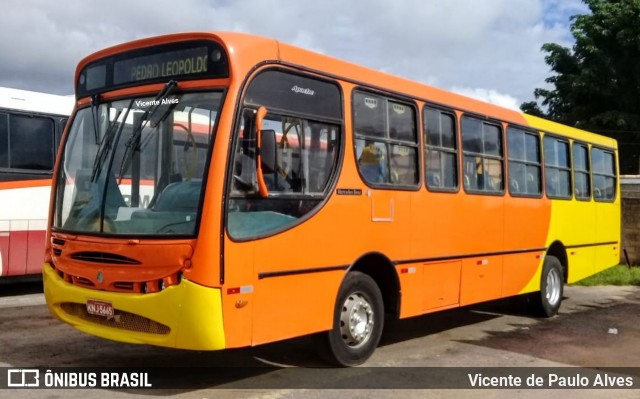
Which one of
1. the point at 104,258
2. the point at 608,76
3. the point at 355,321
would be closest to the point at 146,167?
the point at 104,258

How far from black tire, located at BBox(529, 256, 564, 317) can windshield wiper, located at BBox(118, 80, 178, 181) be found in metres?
6.62

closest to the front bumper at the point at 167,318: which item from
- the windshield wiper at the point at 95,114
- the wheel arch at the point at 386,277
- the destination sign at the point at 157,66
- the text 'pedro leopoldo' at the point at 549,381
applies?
the windshield wiper at the point at 95,114

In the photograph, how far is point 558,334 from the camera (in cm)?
892

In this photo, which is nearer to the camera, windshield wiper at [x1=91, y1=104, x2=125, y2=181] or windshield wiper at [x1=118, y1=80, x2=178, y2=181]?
windshield wiper at [x1=118, y1=80, x2=178, y2=181]

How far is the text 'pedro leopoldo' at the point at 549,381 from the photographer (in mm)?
6273

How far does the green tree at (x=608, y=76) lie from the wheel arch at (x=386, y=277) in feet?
68.0

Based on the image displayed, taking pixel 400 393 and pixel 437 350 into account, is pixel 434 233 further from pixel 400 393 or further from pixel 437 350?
pixel 400 393

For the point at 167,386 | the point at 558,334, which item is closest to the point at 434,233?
the point at 558,334

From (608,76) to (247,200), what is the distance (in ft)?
80.0

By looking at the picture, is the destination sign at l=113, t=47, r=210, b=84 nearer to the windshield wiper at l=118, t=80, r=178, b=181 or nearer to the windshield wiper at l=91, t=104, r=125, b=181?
the windshield wiper at l=118, t=80, r=178, b=181

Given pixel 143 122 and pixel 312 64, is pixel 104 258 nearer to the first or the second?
pixel 143 122

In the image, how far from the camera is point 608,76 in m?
26.4

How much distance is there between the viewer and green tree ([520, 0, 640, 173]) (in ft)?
84.0

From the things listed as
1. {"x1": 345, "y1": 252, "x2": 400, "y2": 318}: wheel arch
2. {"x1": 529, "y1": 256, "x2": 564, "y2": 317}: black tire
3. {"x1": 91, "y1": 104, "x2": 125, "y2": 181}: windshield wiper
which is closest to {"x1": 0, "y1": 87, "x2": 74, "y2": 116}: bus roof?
{"x1": 91, "y1": 104, "x2": 125, "y2": 181}: windshield wiper
